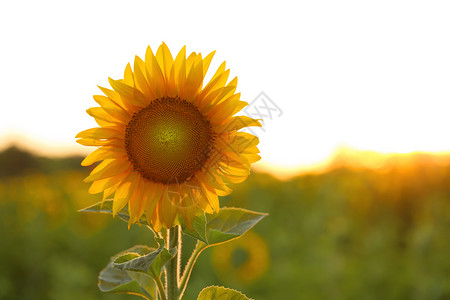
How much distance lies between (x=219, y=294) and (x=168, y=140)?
520 mm

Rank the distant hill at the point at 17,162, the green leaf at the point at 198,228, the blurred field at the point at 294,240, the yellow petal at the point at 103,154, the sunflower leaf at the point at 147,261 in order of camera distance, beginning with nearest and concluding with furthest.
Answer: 1. the sunflower leaf at the point at 147,261
2. the green leaf at the point at 198,228
3. the yellow petal at the point at 103,154
4. the blurred field at the point at 294,240
5. the distant hill at the point at 17,162

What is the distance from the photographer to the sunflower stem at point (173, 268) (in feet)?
3.93

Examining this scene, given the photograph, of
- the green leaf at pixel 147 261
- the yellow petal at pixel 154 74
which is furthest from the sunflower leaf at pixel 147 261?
the yellow petal at pixel 154 74

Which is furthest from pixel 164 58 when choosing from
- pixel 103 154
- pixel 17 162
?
pixel 17 162

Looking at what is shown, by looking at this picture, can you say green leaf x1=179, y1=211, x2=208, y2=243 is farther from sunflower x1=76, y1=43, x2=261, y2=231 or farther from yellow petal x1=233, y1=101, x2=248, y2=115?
yellow petal x1=233, y1=101, x2=248, y2=115

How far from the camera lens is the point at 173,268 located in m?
1.21

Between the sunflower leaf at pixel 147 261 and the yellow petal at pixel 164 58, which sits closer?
the sunflower leaf at pixel 147 261

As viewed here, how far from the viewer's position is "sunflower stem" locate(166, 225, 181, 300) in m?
1.20

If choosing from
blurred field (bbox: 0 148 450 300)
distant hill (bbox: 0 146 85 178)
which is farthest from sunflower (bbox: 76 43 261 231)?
distant hill (bbox: 0 146 85 178)

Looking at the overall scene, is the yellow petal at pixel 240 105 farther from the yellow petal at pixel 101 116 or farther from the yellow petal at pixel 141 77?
the yellow petal at pixel 101 116

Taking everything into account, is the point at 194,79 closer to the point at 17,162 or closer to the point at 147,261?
the point at 147,261

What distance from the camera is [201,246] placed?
134 cm

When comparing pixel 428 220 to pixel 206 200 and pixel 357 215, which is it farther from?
pixel 206 200

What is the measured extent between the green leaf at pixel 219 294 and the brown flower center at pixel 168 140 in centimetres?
35
